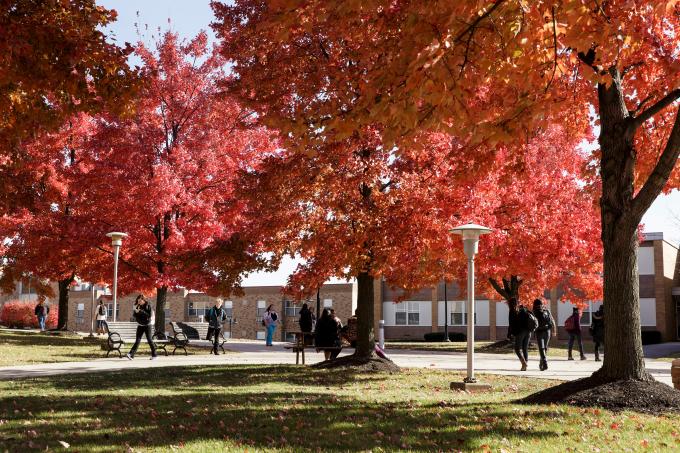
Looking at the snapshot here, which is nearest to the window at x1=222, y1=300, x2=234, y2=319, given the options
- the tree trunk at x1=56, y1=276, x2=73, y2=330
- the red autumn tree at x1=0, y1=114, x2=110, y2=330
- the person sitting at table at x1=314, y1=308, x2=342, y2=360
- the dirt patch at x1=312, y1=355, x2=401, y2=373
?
the tree trunk at x1=56, y1=276, x2=73, y2=330

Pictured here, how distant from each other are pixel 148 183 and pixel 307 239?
9861 millimetres

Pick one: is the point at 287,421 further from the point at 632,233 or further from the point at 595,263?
the point at 595,263

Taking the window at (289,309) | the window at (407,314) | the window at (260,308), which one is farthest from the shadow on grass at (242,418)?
the window at (407,314)

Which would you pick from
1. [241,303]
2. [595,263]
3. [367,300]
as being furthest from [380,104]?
[241,303]

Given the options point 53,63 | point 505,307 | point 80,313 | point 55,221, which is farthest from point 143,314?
point 80,313

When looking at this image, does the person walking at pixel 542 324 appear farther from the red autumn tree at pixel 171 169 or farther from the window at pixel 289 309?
the window at pixel 289 309

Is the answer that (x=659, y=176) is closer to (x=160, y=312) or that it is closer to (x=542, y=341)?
(x=542, y=341)

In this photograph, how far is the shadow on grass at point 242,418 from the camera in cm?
666

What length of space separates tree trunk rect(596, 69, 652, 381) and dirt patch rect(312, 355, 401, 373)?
6.03 m

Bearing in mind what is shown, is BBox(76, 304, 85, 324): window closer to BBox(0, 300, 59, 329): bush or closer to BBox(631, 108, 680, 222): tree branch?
BBox(0, 300, 59, 329): bush

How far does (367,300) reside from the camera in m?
15.5

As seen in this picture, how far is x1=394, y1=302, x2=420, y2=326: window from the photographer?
54.4 m

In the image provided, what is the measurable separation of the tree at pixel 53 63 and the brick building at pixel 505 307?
99.6 feet

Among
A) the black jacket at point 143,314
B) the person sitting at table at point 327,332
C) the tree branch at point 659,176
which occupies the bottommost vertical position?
the person sitting at table at point 327,332
